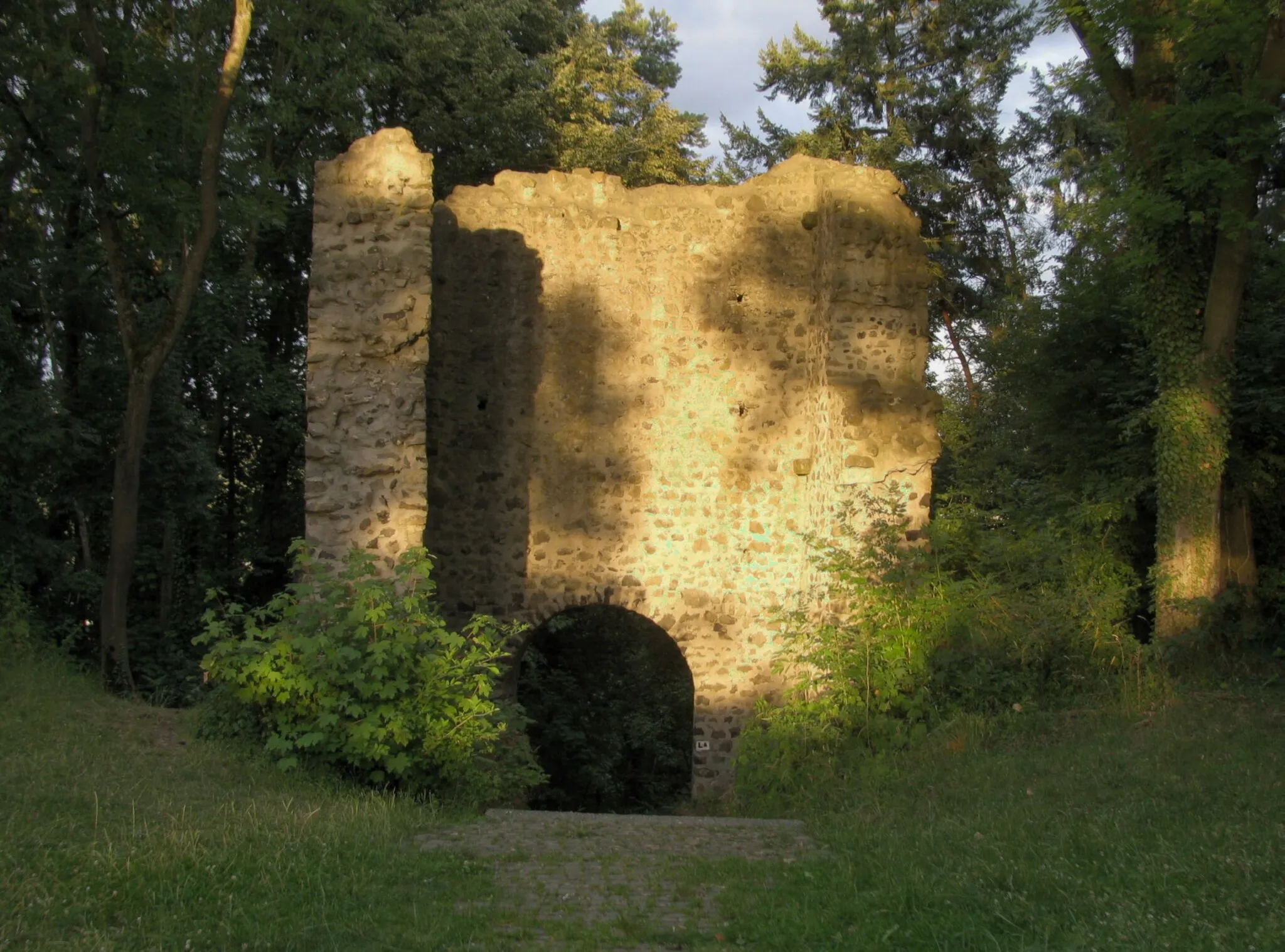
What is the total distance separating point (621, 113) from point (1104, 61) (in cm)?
1380

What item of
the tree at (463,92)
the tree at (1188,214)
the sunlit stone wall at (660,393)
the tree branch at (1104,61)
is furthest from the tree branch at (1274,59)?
the tree at (463,92)

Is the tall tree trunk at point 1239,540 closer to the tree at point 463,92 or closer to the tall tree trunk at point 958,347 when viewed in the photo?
the tall tree trunk at point 958,347

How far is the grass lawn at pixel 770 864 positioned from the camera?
13.8ft

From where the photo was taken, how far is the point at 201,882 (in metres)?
4.57

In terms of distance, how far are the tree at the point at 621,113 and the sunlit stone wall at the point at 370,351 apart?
10724mm

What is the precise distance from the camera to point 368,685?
736cm

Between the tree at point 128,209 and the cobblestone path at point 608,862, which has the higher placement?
the tree at point 128,209

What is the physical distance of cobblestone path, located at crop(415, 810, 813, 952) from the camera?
4676mm

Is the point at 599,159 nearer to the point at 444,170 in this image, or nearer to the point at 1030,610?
the point at 444,170

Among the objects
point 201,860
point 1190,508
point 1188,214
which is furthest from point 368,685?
point 1188,214

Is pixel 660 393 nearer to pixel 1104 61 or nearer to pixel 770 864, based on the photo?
pixel 1104 61

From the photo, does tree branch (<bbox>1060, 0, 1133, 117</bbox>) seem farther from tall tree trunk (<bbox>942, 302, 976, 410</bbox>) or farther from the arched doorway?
tall tree trunk (<bbox>942, 302, 976, 410</bbox>)

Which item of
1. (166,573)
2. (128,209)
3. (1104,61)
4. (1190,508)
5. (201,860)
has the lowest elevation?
(201,860)

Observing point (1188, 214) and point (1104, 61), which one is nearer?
point (1188, 214)
